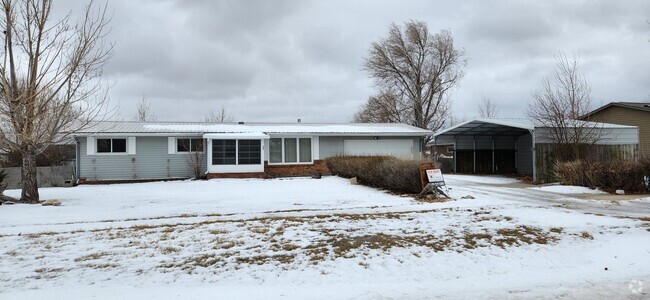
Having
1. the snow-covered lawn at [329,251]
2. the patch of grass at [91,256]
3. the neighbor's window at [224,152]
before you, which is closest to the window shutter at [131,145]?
the neighbor's window at [224,152]

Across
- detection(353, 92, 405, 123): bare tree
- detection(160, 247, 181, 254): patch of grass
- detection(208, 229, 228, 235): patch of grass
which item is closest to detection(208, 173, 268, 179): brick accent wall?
detection(208, 229, 228, 235): patch of grass

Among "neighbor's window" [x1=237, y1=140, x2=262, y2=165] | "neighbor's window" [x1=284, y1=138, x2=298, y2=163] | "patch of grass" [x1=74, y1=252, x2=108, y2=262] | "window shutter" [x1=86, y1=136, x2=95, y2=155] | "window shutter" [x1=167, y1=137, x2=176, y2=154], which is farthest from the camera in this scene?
"neighbor's window" [x1=284, y1=138, x2=298, y2=163]

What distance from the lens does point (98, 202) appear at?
40.2 feet

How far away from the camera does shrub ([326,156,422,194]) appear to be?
13453 millimetres

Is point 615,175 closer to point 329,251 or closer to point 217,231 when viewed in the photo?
point 329,251

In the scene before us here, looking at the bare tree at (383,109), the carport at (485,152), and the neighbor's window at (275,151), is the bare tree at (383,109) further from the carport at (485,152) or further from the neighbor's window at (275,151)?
the neighbor's window at (275,151)

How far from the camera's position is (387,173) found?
47.6 ft

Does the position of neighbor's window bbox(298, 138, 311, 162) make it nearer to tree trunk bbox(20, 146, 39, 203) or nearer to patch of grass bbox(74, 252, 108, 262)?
tree trunk bbox(20, 146, 39, 203)

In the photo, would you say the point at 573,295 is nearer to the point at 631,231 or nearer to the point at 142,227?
the point at 631,231

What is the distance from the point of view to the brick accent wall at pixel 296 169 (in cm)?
2170

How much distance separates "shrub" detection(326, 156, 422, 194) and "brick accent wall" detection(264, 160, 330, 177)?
400cm

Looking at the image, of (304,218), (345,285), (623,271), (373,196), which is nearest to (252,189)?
(373,196)

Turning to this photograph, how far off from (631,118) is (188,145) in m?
27.7

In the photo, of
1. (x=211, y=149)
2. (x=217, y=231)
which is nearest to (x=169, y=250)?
(x=217, y=231)
